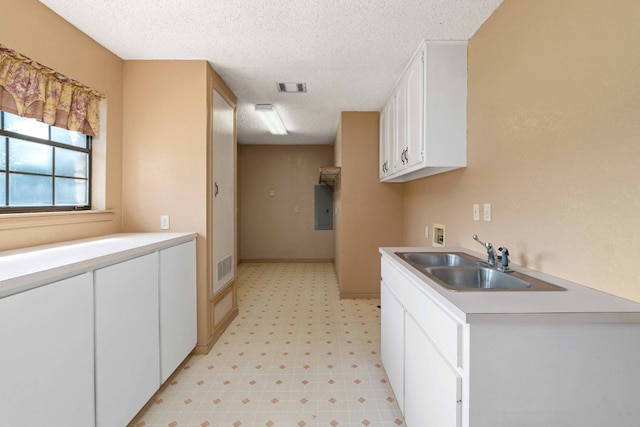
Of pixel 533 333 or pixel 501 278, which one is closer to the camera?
pixel 533 333

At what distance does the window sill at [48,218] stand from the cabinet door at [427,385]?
7.57 ft

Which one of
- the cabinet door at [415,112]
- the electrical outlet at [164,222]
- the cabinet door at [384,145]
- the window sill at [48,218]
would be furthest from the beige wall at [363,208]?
the window sill at [48,218]

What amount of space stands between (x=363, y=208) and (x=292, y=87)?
1800mm

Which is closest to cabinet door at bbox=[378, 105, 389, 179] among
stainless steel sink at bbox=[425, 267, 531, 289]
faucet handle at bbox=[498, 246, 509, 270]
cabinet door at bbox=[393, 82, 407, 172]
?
cabinet door at bbox=[393, 82, 407, 172]

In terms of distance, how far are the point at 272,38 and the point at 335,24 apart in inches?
19.7

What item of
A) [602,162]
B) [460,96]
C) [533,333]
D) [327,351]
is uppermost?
[460,96]

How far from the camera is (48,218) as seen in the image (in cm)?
189

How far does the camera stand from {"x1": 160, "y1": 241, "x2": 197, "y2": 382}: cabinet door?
2.02m

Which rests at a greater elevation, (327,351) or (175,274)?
(175,274)

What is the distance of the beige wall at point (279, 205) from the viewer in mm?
6562

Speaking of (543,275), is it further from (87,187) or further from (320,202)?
(320,202)

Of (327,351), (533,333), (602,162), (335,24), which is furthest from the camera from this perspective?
(327,351)

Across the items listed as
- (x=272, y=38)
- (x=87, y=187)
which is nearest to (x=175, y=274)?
(x=87, y=187)

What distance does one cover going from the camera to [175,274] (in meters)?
2.19
